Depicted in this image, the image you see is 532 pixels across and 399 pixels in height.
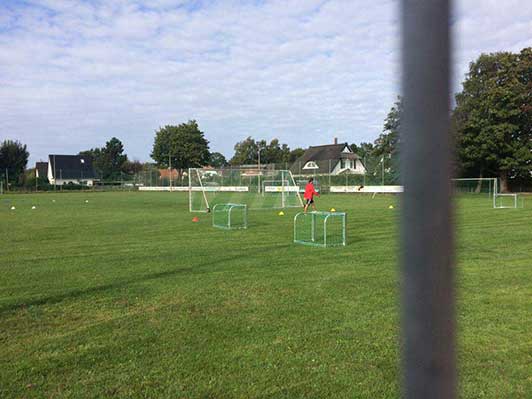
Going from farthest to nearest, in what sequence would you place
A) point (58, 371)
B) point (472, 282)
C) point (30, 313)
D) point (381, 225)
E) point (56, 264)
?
point (381, 225) < point (56, 264) < point (472, 282) < point (30, 313) < point (58, 371)

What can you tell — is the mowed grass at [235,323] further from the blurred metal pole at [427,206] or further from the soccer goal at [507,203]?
the soccer goal at [507,203]

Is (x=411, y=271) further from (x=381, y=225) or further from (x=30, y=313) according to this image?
(x=381, y=225)

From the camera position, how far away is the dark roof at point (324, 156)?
→ 253 ft

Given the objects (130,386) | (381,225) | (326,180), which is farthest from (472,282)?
(326,180)

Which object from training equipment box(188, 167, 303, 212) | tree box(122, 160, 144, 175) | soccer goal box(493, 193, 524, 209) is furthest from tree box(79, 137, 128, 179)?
soccer goal box(493, 193, 524, 209)

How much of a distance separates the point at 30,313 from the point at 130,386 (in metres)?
3.04

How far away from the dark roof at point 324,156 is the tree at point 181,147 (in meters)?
18.0

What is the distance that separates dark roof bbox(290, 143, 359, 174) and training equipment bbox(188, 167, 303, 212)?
3972 centimetres

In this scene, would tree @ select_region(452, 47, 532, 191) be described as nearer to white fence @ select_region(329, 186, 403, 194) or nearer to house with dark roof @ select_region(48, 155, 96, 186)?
white fence @ select_region(329, 186, 403, 194)

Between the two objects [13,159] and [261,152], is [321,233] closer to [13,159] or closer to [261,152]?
[13,159]

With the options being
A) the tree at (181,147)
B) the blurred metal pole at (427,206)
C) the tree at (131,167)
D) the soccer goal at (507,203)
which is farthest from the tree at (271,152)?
the blurred metal pole at (427,206)

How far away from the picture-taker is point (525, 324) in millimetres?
5891

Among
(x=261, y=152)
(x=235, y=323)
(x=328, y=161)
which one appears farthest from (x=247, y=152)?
(x=235, y=323)

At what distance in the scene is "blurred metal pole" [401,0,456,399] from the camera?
0.66 m
